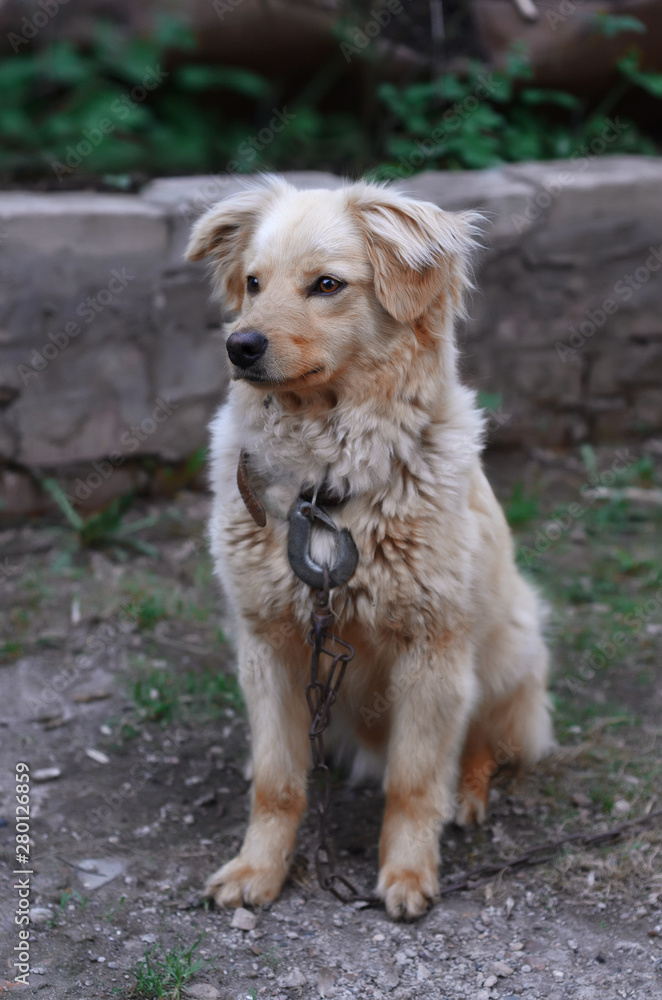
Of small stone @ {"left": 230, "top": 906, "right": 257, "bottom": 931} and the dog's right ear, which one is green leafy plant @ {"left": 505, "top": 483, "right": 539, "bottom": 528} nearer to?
the dog's right ear

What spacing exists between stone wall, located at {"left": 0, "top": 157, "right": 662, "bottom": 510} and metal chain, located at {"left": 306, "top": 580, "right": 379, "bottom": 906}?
83.5 inches

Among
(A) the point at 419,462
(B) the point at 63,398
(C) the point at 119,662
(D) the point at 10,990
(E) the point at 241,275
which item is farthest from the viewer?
(B) the point at 63,398

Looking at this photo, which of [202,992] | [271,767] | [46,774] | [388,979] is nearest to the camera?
[202,992]

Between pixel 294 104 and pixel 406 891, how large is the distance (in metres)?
4.97

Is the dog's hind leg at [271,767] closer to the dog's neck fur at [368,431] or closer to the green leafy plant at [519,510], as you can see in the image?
the dog's neck fur at [368,431]

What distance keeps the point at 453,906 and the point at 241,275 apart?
6.38ft

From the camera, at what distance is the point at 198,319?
4531 millimetres

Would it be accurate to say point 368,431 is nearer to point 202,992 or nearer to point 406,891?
point 406,891

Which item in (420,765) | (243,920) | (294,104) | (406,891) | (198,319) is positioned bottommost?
(243,920)

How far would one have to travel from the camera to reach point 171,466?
4.73 meters

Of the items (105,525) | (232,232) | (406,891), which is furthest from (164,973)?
(105,525)

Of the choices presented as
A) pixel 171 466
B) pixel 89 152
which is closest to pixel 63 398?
pixel 171 466

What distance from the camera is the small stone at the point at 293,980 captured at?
2.29 metres

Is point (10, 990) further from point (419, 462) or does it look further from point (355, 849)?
point (419, 462)
